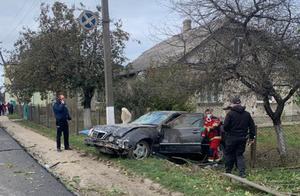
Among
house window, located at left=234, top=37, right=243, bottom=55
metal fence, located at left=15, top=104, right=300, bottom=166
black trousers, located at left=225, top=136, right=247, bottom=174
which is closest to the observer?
black trousers, located at left=225, top=136, right=247, bottom=174

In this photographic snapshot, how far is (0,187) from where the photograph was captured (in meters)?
6.46

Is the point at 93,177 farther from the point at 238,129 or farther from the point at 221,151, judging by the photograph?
the point at 221,151

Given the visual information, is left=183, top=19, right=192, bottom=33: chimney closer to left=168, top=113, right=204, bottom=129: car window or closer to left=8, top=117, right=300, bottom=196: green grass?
left=168, top=113, right=204, bottom=129: car window

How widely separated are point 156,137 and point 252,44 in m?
3.32

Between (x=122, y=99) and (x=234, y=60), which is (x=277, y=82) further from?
(x=122, y=99)

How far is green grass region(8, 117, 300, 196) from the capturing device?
5.52 meters

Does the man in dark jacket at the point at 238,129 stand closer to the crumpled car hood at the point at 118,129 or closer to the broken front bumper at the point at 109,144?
the broken front bumper at the point at 109,144

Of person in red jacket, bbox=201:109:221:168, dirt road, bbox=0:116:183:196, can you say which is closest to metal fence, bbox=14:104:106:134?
dirt road, bbox=0:116:183:196

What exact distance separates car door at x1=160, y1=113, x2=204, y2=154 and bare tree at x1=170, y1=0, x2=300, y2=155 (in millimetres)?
1435

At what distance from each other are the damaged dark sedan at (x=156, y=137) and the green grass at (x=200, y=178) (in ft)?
1.19

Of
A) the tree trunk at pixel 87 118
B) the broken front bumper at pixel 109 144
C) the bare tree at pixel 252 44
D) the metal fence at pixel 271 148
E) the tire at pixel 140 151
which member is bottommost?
the metal fence at pixel 271 148

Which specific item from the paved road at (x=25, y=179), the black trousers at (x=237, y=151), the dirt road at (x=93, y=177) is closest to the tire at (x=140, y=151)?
the dirt road at (x=93, y=177)

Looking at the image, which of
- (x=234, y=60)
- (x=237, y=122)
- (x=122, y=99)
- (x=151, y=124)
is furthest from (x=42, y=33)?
(x=237, y=122)

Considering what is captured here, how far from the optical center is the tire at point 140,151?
8.27 metres
